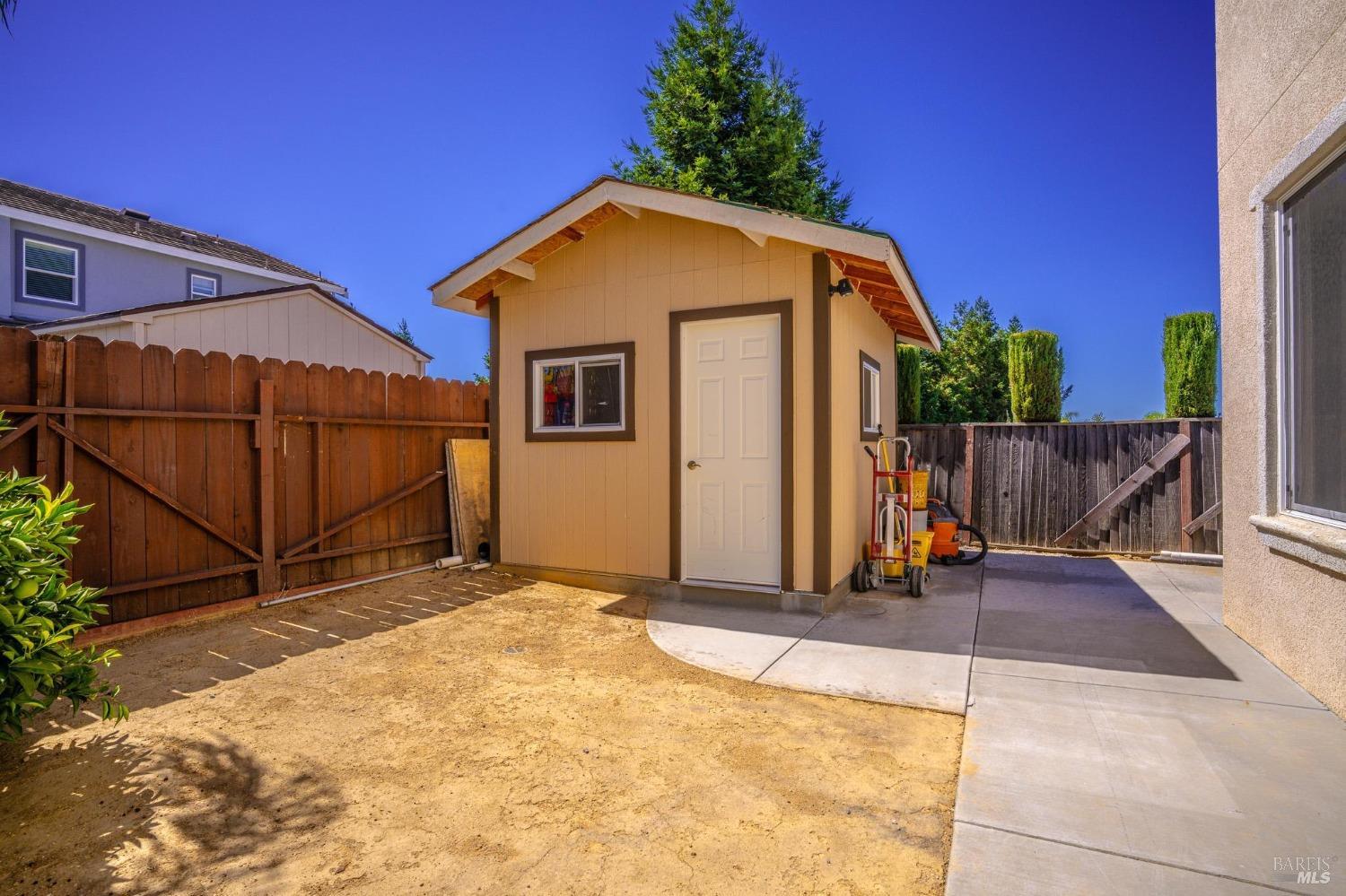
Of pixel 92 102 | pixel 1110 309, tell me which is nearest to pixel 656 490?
pixel 1110 309

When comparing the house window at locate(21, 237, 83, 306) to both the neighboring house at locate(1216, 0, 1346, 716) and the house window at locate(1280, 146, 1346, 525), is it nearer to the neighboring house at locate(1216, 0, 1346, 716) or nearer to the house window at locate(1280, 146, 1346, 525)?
the neighboring house at locate(1216, 0, 1346, 716)

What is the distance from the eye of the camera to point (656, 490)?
5.78m

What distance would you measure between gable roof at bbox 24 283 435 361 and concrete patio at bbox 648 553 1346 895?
9628 millimetres

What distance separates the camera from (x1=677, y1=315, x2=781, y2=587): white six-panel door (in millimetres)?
5379

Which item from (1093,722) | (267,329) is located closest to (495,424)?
(1093,722)

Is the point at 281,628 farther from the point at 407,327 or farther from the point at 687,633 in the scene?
the point at 407,327

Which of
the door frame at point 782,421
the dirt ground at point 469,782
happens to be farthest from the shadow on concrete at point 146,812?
the door frame at point 782,421

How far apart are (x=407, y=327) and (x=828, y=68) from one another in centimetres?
1820

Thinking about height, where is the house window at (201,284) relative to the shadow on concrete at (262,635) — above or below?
above

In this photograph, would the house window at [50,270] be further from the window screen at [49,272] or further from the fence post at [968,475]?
the fence post at [968,475]

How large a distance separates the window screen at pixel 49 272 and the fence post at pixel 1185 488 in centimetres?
1870

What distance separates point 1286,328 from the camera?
11.6 feet

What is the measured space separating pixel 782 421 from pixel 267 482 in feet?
14.8

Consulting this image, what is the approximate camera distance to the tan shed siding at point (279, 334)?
9898 mm
